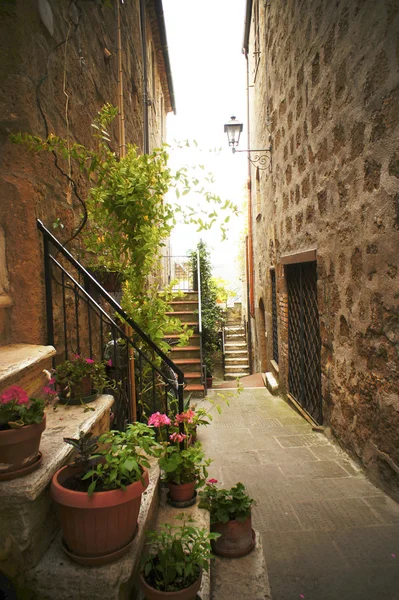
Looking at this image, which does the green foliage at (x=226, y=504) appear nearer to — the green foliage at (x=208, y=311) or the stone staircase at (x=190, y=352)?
the stone staircase at (x=190, y=352)

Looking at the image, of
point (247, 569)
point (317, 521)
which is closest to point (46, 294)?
point (247, 569)

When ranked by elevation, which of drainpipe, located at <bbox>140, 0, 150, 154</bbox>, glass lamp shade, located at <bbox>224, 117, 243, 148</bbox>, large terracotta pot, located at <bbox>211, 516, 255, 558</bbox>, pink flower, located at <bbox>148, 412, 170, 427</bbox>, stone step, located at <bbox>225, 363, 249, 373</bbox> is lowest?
stone step, located at <bbox>225, 363, 249, 373</bbox>

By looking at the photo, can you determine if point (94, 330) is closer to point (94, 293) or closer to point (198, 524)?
point (94, 293)

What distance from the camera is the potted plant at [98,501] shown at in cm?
153

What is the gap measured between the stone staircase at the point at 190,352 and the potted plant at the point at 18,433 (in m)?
4.89

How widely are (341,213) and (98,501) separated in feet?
10.6

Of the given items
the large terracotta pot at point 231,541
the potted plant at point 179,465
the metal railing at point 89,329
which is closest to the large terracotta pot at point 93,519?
the potted plant at point 179,465

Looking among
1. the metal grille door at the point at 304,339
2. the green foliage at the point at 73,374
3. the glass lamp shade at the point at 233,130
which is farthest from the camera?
the glass lamp shade at the point at 233,130

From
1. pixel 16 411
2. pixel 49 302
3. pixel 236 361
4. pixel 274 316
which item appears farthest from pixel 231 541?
pixel 236 361

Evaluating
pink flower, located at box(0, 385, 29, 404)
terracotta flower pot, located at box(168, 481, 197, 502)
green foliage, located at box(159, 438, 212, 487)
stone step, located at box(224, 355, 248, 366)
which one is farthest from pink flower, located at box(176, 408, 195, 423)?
stone step, located at box(224, 355, 248, 366)

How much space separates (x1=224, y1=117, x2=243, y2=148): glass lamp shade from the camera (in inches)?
267

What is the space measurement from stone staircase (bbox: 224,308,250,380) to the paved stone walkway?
25.3 feet

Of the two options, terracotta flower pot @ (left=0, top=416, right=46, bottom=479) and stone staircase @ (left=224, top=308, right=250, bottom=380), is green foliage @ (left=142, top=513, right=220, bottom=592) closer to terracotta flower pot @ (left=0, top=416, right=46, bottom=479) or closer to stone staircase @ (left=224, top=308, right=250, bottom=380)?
terracotta flower pot @ (left=0, top=416, right=46, bottom=479)

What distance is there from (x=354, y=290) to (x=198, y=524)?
7.80 feet
